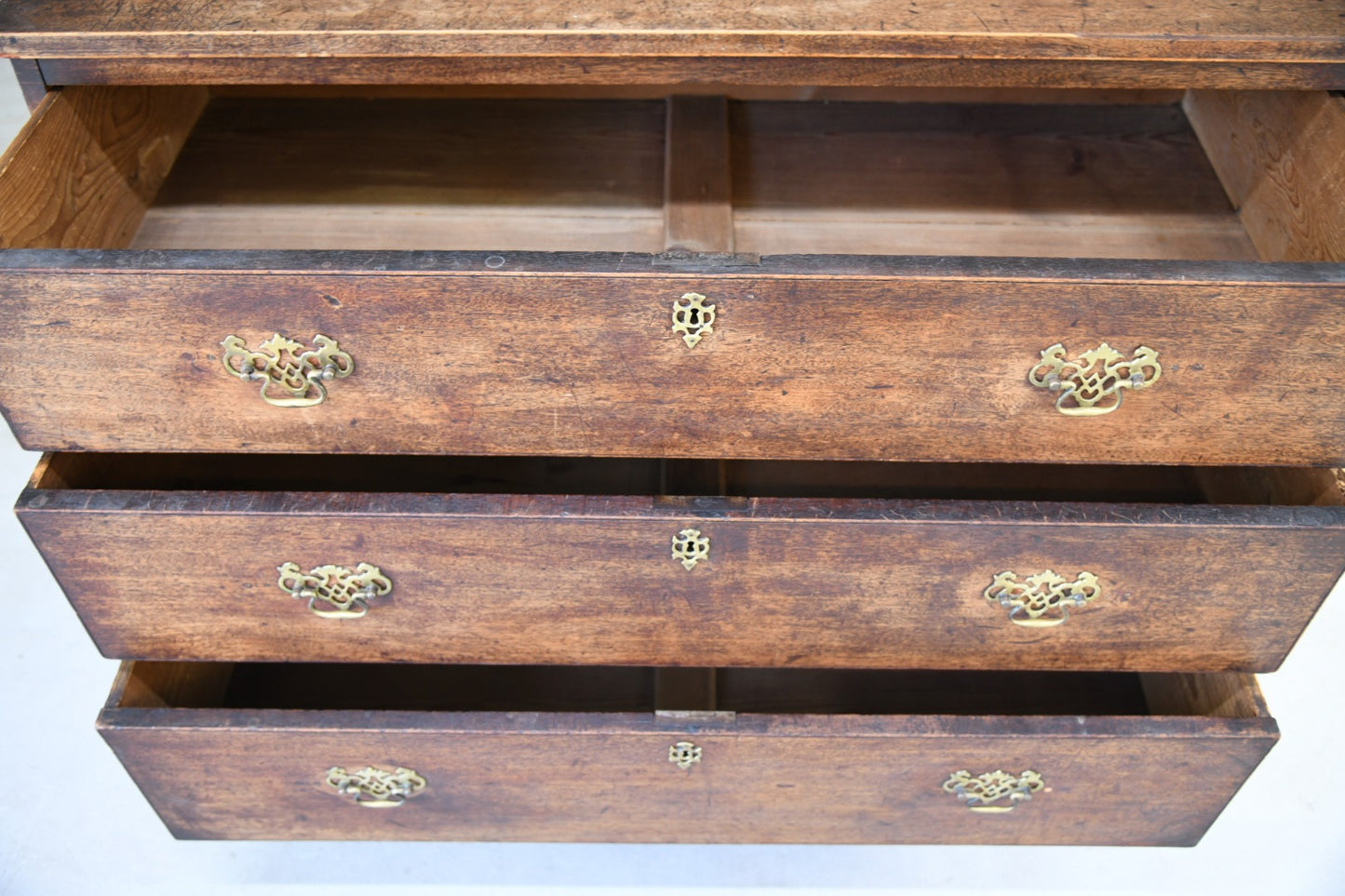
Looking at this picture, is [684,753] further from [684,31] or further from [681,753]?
[684,31]

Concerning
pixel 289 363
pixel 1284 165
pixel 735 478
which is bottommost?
pixel 289 363

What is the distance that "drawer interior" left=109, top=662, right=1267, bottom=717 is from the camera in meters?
1.33

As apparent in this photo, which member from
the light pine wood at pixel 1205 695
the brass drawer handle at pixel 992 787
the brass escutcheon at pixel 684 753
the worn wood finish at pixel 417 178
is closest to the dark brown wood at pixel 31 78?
the worn wood finish at pixel 417 178

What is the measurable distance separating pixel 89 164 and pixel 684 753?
2.47ft

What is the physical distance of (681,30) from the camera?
0.83 meters

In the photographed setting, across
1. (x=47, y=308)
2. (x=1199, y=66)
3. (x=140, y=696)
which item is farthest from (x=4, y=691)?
(x=1199, y=66)

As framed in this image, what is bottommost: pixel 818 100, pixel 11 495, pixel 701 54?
pixel 701 54

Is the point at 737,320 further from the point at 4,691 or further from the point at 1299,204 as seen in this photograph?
the point at 4,691

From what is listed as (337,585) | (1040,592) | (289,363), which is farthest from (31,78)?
Answer: (1040,592)

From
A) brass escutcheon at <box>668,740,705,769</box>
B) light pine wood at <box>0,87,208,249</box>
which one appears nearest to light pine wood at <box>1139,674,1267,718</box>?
brass escutcheon at <box>668,740,705,769</box>

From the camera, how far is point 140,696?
1152 millimetres

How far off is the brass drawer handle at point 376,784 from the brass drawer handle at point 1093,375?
2.35ft

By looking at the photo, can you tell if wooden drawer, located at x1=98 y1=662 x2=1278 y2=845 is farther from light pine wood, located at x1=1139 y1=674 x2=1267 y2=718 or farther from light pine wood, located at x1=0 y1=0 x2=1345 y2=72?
light pine wood, located at x1=0 y1=0 x2=1345 y2=72

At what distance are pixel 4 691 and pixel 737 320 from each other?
118cm
